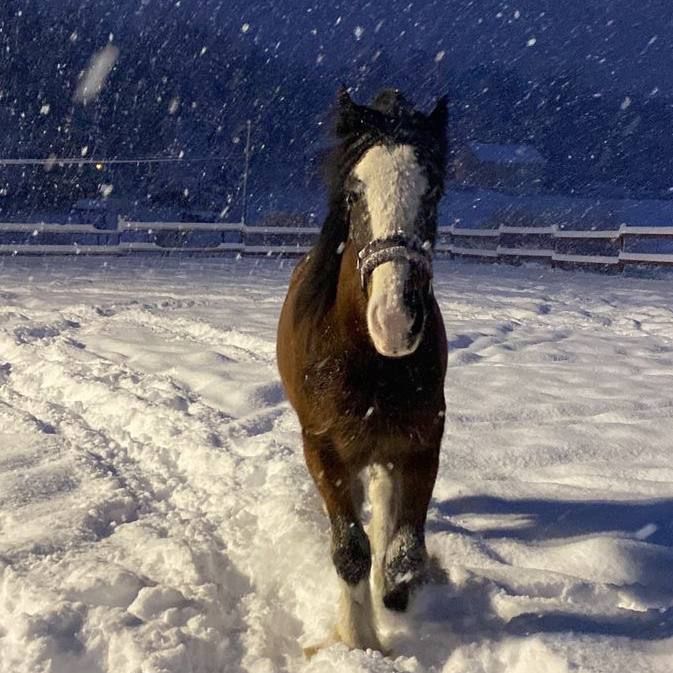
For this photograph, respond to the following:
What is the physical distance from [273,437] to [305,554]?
1.47m

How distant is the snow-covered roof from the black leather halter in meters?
56.4

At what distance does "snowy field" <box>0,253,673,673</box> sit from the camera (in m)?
2.44

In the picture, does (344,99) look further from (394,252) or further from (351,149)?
(394,252)

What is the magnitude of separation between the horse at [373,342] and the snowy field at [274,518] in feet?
0.85

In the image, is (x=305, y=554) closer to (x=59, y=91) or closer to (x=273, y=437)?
(x=273, y=437)

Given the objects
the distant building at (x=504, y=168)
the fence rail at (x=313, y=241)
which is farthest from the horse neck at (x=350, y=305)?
the distant building at (x=504, y=168)

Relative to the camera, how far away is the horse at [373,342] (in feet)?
7.35

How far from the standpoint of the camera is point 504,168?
5775 centimetres

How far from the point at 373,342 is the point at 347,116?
2.49ft

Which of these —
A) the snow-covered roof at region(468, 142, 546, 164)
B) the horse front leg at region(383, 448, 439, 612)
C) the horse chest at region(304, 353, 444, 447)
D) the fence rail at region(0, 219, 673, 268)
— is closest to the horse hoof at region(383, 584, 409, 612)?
the horse front leg at region(383, 448, 439, 612)

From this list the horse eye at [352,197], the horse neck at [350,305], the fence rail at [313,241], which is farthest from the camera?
the fence rail at [313,241]

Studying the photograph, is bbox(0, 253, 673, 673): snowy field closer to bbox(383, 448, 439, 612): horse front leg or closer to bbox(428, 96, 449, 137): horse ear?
bbox(383, 448, 439, 612): horse front leg

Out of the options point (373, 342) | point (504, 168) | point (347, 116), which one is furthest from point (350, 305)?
point (504, 168)

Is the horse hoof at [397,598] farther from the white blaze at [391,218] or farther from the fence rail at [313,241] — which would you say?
the fence rail at [313,241]
